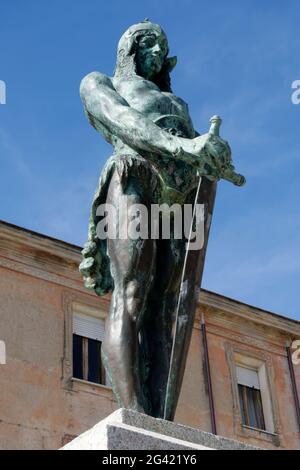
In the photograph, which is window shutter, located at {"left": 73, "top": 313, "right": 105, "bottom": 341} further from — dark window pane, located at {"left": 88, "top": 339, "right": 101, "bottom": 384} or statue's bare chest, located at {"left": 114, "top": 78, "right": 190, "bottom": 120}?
statue's bare chest, located at {"left": 114, "top": 78, "right": 190, "bottom": 120}

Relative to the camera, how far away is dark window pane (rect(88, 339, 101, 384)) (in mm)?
20422

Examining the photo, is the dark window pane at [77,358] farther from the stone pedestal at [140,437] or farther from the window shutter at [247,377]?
the stone pedestal at [140,437]

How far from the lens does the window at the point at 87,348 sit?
2034 centimetres

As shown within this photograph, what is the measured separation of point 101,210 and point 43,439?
14348 mm

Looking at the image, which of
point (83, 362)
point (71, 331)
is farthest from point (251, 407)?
point (71, 331)

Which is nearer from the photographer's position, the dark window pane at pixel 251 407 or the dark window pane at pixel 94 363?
the dark window pane at pixel 94 363

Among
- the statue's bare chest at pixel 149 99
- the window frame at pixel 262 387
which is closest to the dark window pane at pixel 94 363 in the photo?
the window frame at pixel 262 387

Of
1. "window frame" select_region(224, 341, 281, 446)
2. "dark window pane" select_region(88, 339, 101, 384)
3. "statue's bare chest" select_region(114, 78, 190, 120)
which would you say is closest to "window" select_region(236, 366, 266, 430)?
"window frame" select_region(224, 341, 281, 446)

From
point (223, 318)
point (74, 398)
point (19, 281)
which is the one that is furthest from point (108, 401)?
point (223, 318)

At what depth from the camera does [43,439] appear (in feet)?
61.4

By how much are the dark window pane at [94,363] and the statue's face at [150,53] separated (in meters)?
15.4

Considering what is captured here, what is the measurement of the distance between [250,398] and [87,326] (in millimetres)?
4816

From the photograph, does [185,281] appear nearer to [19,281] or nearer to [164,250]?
[164,250]

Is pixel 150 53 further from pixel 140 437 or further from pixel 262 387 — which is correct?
pixel 262 387
